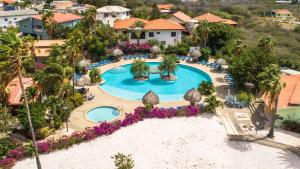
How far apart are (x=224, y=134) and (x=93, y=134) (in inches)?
485

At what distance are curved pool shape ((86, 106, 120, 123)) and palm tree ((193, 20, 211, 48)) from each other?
26.6 m

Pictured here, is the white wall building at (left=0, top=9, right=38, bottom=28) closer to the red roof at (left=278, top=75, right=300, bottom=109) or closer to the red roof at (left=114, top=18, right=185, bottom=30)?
the red roof at (left=114, top=18, right=185, bottom=30)

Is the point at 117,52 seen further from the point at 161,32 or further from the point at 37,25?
the point at 37,25

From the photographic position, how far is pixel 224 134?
30.8m

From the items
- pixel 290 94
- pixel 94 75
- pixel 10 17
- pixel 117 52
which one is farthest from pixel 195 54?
pixel 10 17

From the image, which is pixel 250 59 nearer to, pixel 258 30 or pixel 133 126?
pixel 133 126

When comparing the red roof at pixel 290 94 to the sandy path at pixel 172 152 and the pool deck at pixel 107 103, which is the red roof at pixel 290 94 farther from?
the pool deck at pixel 107 103

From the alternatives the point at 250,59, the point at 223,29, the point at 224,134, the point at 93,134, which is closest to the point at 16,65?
the point at 93,134

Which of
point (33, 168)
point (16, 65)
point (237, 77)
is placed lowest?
point (33, 168)

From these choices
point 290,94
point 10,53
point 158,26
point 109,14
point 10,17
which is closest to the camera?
point 10,53

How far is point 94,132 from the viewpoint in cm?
3036

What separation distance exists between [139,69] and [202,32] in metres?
16.6

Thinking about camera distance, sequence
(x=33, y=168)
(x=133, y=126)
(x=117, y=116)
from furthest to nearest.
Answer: (x=117, y=116) < (x=133, y=126) < (x=33, y=168)

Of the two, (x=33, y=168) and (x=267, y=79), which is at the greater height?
(x=267, y=79)
